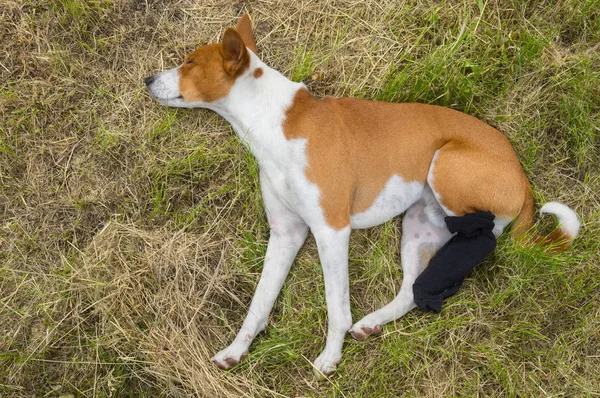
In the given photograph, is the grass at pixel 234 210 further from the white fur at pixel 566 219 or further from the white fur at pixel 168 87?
the white fur at pixel 168 87

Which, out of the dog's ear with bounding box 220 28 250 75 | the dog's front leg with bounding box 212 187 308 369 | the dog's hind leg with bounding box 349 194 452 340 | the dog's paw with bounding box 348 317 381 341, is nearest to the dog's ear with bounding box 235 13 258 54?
the dog's ear with bounding box 220 28 250 75

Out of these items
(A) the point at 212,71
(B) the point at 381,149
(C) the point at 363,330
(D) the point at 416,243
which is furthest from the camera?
(D) the point at 416,243

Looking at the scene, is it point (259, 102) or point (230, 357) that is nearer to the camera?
point (259, 102)

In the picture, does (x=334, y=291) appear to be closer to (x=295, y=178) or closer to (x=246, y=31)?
(x=295, y=178)

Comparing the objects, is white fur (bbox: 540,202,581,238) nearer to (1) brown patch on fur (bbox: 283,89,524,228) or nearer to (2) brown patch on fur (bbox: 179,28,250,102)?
(1) brown patch on fur (bbox: 283,89,524,228)

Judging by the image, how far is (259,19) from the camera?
13.9 feet

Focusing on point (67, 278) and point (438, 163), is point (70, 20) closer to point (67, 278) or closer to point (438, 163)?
point (67, 278)

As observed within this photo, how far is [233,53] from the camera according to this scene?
3.28 metres

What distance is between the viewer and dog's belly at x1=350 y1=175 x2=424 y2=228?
12.0ft

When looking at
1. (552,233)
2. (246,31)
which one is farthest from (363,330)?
(246,31)

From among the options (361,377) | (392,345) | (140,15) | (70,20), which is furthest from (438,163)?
(70,20)

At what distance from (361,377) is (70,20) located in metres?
3.54

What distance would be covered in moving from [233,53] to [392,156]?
127 centimetres

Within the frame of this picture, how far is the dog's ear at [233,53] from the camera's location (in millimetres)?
3172
